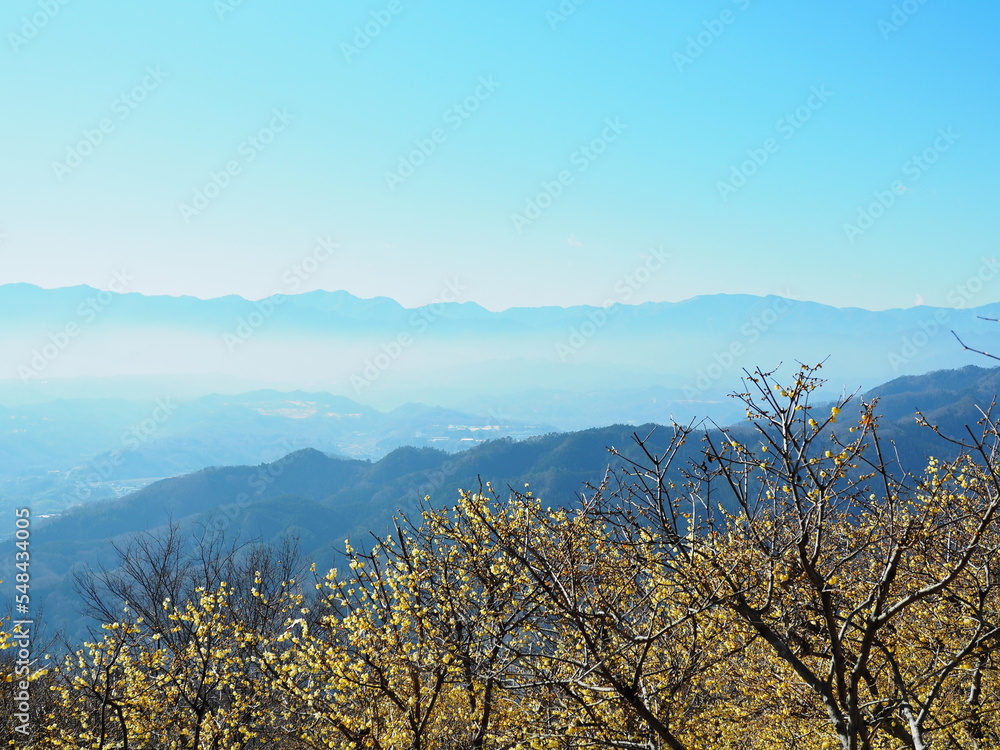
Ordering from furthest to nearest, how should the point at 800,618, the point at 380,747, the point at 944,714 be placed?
the point at 944,714 → the point at 380,747 → the point at 800,618

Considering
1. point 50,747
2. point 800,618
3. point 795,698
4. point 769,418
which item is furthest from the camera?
point 50,747

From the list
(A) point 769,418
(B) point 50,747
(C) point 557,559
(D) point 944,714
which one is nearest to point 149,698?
(B) point 50,747

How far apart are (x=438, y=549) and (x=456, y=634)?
60.1 inches

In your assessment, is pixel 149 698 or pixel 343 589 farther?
pixel 149 698

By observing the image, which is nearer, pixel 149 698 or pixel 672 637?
pixel 672 637

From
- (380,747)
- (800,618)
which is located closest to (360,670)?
(380,747)

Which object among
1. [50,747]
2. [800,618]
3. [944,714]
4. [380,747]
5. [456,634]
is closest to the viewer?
[800,618]

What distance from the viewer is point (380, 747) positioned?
7.96 m

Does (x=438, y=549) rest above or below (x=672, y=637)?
above

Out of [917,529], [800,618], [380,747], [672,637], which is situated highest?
[917,529]

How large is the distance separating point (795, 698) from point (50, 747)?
45.5 feet

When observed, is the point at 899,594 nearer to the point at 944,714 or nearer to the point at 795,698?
the point at 944,714

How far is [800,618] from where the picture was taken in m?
7.48

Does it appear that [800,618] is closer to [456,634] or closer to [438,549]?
[456,634]
